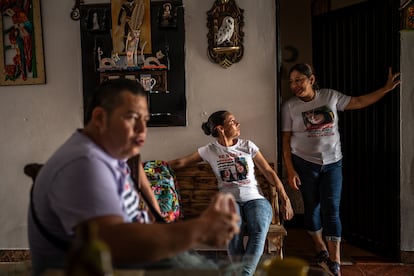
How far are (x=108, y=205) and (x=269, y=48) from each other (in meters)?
2.53

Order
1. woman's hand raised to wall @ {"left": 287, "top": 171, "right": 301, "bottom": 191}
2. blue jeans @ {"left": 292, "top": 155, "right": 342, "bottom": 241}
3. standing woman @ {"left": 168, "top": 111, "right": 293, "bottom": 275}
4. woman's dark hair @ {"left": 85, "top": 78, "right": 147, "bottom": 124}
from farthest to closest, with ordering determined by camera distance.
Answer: woman's hand raised to wall @ {"left": 287, "top": 171, "right": 301, "bottom": 191} → blue jeans @ {"left": 292, "top": 155, "right": 342, "bottom": 241} → standing woman @ {"left": 168, "top": 111, "right": 293, "bottom": 275} → woman's dark hair @ {"left": 85, "top": 78, "right": 147, "bottom": 124}

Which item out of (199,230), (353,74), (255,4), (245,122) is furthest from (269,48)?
(199,230)

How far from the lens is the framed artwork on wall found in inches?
139

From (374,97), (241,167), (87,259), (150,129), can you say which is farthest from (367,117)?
(87,259)

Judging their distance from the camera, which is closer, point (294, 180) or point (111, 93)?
point (111, 93)

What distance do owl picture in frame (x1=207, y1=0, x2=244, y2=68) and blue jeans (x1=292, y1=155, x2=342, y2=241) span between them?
975 mm

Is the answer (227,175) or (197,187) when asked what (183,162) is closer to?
(197,187)

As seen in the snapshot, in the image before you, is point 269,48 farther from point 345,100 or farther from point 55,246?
point 55,246

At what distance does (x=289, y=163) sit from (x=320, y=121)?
1.34 feet

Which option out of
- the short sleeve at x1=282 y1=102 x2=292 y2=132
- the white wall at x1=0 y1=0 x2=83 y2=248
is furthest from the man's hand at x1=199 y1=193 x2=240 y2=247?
the white wall at x1=0 y1=0 x2=83 y2=248

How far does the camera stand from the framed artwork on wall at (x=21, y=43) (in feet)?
11.6

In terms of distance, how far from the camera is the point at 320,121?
318cm

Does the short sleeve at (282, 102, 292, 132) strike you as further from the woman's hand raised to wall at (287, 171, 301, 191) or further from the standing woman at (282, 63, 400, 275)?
the woman's hand raised to wall at (287, 171, 301, 191)

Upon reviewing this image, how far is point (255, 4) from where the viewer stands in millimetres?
3383
